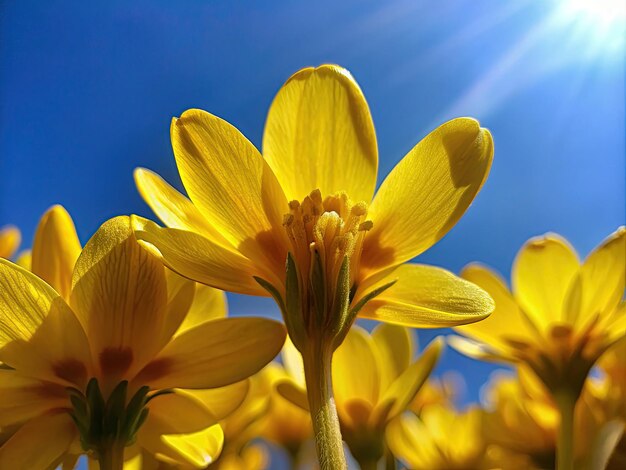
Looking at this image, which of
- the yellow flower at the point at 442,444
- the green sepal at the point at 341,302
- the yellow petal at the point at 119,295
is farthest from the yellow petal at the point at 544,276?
the yellow petal at the point at 119,295

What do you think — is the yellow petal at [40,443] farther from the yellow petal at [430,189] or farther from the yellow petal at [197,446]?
the yellow petal at [430,189]

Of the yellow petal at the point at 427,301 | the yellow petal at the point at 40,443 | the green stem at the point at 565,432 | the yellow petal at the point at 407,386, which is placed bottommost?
the green stem at the point at 565,432

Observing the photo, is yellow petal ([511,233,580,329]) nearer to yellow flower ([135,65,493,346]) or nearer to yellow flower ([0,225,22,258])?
Result: yellow flower ([135,65,493,346])

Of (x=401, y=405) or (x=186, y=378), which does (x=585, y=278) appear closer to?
(x=401, y=405)

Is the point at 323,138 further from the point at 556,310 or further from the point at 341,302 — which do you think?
the point at 556,310

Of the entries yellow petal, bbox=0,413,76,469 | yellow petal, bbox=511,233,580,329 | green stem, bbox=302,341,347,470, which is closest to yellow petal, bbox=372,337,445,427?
yellow petal, bbox=511,233,580,329
